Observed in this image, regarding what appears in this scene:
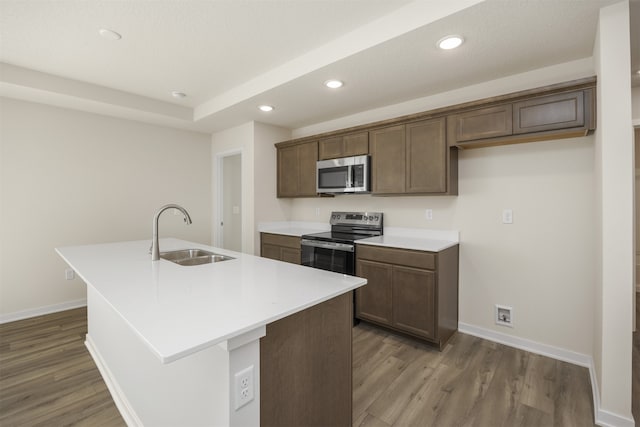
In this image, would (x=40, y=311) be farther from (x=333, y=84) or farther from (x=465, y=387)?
(x=465, y=387)

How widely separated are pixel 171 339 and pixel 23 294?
12.0 feet

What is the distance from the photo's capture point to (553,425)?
1.69 m

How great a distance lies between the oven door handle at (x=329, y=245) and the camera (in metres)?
3.01

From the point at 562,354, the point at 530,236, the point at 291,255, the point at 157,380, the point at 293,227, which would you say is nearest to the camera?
the point at 157,380

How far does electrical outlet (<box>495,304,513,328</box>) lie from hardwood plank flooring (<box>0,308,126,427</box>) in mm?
2896

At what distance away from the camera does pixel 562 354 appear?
2.38 meters

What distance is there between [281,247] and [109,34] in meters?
2.57

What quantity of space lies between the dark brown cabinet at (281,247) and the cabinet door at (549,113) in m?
2.43

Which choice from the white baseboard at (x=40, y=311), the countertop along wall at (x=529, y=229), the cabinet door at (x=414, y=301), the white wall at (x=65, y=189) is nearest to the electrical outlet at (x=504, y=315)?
the countertop along wall at (x=529, y=229)

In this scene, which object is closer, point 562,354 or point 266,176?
point 562,354

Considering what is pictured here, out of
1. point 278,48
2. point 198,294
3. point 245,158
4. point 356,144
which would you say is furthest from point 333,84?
point 198,294

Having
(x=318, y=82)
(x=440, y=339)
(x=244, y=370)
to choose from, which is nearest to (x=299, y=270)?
(x=244, y=370)

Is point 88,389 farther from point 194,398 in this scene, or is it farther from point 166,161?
point 166,161

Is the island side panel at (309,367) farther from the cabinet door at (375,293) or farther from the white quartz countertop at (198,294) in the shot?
the cabinet door at (375,293)
